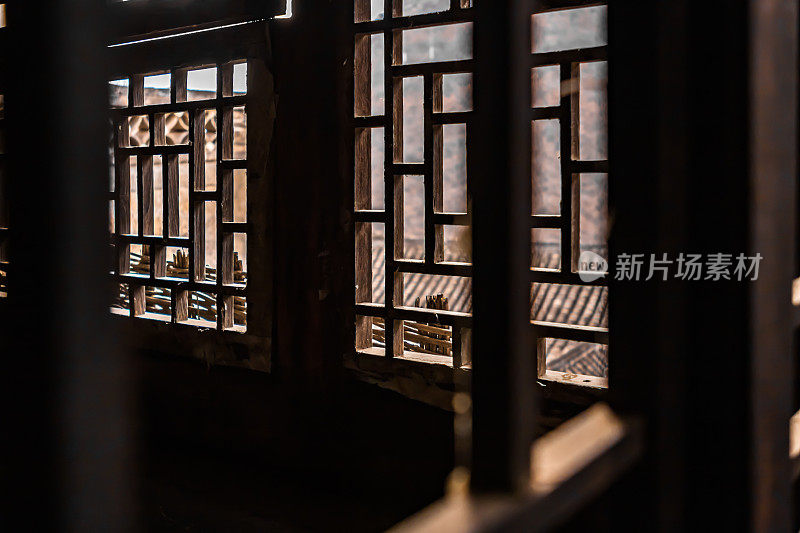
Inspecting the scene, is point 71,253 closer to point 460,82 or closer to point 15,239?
point 15,239

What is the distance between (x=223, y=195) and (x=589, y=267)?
1878 mm

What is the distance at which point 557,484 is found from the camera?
61 cm

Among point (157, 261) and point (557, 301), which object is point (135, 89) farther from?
point (557, 301)

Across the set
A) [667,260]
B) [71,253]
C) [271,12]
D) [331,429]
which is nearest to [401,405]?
[331,429]

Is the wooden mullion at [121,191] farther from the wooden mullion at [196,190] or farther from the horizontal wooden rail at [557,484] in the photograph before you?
the horizontal wooden rail at [557,484]

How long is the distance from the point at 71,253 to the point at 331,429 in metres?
3.24

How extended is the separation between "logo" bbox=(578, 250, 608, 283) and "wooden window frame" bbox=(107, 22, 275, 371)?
4.90ft

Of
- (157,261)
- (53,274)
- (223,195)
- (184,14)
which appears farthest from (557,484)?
(157,261)

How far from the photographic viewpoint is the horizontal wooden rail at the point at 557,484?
52cm

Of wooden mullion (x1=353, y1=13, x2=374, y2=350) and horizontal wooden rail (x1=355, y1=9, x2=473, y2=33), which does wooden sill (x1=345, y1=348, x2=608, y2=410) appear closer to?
wooden mullion (x1=353, y1=13, x2=374, y2=350)

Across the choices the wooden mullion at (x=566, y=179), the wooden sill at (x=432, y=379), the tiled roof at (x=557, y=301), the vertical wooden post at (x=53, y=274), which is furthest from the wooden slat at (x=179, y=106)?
the vertical wooden post at (x=53, y=274)

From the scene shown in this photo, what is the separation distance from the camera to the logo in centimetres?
270

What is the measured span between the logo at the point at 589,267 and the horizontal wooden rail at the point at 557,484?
1.92 metres

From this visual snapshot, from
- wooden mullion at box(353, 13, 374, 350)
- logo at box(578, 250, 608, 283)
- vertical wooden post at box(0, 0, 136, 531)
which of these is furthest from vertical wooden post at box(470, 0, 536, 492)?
wooden mullion at box(353, 13, 374, 350)
